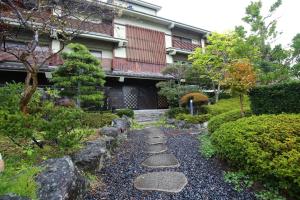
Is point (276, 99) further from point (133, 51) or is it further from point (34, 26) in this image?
point (133, 51)

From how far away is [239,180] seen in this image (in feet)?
13.3

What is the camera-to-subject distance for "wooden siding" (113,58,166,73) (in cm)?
1630

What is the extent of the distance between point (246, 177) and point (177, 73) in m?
12.2

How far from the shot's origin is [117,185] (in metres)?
4.07

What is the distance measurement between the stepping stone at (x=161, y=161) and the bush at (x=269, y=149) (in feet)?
3.61

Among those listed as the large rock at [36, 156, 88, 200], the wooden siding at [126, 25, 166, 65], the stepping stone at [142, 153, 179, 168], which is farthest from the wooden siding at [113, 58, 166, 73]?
the large rock at [36, 156, 88, 200]

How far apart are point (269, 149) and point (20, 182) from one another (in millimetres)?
3751

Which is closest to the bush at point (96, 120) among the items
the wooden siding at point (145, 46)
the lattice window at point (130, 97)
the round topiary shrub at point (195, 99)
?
the round topiary shrub at point (195, 99)

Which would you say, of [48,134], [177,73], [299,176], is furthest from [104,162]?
[177,73]

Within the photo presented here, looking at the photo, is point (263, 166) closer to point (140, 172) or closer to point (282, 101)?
point (140, 172)

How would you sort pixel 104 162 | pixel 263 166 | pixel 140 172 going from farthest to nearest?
pixel 104 162 → pixel 140 172 → pixel 263 166

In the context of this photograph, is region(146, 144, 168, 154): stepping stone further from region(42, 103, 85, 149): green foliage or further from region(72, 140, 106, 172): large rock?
region(42, 103, 85, 149): green foliage

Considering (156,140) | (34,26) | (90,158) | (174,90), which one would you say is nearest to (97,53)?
(174,90)

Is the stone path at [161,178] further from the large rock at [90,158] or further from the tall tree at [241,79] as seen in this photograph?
the tall tree at [241,79]
